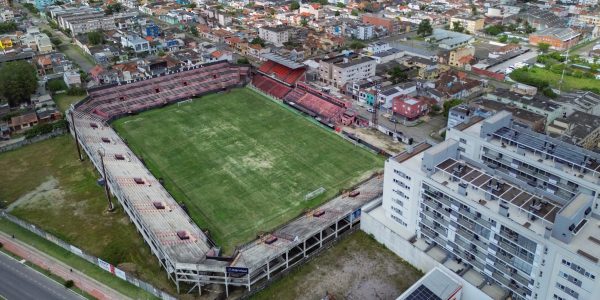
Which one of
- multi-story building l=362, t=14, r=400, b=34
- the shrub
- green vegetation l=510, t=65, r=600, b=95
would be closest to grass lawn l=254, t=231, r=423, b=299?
the shrub

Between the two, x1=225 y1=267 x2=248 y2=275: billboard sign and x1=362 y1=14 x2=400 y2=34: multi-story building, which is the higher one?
x1=362 y1=14 x2=400 y2=34: multi-story building

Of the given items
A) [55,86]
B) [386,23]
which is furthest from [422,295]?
[386,23]

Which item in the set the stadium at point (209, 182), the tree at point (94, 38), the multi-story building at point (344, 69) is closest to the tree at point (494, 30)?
the multi-story building at point (344, 69)

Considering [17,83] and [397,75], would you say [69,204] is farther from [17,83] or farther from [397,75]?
[397,75]

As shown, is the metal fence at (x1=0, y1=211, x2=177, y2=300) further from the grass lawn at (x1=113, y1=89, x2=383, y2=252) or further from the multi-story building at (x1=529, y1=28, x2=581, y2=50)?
the multi-story building at (x1=529, y1=28, x2=581, y2=50)

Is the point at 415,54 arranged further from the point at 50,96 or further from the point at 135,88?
the point at 50,96

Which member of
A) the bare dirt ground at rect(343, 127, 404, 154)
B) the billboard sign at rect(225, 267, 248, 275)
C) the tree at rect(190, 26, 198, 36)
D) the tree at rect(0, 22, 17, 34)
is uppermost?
the tree at rect(0, 22, 17, 34)
